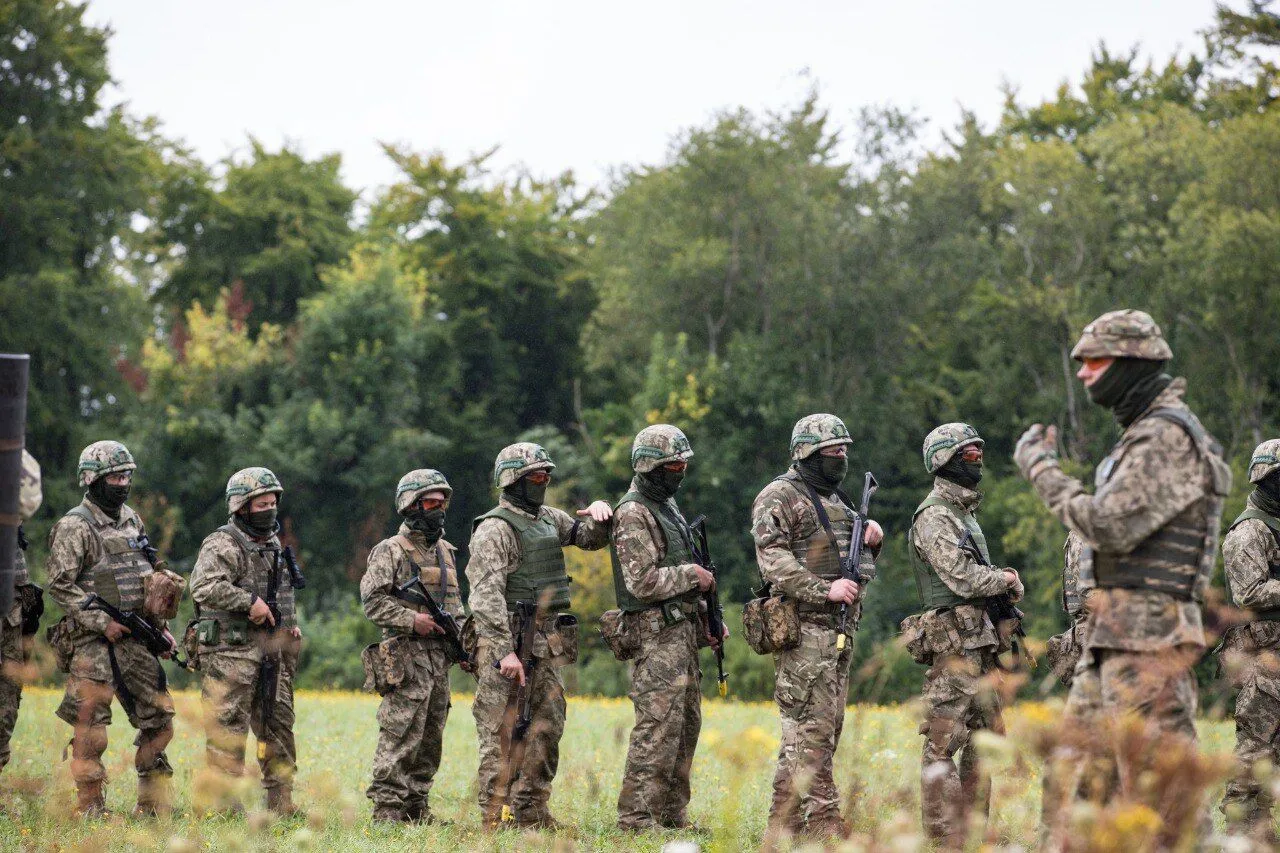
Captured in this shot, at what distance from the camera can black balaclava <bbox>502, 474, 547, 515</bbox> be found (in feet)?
36.3

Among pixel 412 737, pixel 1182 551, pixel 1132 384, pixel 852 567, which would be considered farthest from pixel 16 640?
pixel 1182 551

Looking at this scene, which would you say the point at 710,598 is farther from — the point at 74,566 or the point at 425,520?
the point at 74,566

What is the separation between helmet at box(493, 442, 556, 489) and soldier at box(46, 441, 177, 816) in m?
2.75

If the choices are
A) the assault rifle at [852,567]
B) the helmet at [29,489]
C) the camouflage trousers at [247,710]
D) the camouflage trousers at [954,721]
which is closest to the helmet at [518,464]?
the camouflage trousers at [247,710]

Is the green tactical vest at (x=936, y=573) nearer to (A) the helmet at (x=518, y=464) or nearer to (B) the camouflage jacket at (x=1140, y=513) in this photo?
(A) the helmet at (x=518, y=464)

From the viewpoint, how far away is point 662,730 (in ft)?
34.5

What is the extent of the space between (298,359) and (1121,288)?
71.3ft

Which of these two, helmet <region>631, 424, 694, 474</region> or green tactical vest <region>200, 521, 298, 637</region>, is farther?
green tactical vest <region>200, 521, 298, 637</region>

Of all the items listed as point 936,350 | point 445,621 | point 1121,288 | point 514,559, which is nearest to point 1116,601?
point 514,559

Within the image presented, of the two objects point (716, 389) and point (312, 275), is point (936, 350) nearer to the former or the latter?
point (716, 389)

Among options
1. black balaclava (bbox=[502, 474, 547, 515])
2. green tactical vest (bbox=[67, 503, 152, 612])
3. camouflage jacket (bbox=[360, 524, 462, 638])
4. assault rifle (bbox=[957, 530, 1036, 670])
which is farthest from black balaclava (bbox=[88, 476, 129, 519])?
assault rifle (bbox=[957, 530, 1036, 670])

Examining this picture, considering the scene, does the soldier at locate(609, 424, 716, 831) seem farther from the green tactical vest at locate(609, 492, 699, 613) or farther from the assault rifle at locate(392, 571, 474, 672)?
the assault rifle at locate(392, 571, 474, 672)

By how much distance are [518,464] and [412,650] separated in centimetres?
168

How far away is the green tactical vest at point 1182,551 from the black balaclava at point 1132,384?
147 mm
